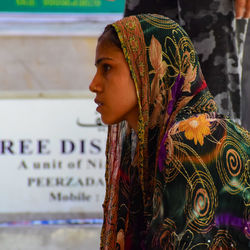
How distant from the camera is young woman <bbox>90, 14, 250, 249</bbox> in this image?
1.20 metres

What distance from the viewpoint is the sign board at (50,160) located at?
371 cm

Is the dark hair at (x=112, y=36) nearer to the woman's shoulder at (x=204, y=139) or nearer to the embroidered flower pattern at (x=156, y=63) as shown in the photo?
the embroidered flower pattern at (x=156, y=63)

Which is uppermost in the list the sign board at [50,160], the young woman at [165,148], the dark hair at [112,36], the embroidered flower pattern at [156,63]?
the dark hair at [112,36]

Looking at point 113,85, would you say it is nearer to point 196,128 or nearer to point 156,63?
point 156,63

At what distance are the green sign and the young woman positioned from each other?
6.98 feet

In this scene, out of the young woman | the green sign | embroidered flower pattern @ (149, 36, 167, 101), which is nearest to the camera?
the young woman

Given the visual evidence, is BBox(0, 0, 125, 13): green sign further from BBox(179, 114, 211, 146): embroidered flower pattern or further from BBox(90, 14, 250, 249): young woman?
BBox(179, 114, 211, 146): embroidered flower pattern

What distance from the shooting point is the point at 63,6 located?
3736 millimetres

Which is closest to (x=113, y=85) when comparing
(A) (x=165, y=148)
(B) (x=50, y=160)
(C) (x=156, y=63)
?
(C) (x=156, y=63)

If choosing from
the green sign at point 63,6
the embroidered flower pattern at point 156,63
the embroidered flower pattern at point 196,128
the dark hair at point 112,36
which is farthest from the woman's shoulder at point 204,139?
the green sign at point 63,6

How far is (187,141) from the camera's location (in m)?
1.23

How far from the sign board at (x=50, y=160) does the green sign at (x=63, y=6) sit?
63 cm

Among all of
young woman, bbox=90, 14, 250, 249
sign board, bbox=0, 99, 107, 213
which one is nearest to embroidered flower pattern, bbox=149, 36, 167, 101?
young woman, bbox=90, 14, 250, 249

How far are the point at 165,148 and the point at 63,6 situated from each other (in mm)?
2691
